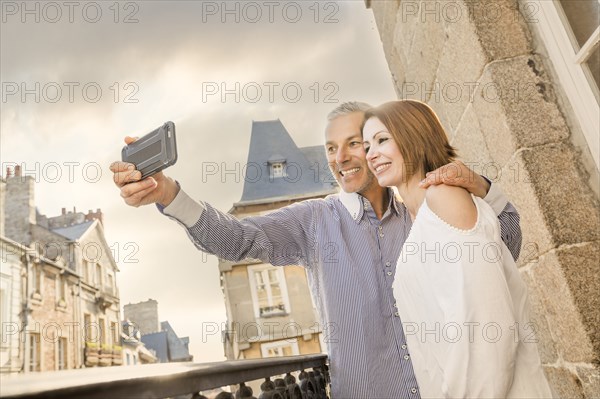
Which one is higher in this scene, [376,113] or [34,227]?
[34,227]

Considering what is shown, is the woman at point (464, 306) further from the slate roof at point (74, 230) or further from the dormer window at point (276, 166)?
the slate roof at point (74, 230)

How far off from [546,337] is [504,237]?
2.52 ft

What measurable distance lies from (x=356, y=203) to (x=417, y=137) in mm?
565

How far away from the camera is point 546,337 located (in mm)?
1954

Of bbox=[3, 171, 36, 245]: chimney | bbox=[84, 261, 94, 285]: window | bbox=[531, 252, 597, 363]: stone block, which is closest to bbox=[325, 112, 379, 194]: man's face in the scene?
bbox=[531, 252, 597, 363]: stone block

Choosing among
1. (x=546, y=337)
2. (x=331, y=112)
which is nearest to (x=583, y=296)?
(x=546, y=337)

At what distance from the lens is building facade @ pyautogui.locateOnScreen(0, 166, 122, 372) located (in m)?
16.5

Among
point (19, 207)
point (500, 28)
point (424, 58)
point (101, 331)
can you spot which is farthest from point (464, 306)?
point (101, 331)

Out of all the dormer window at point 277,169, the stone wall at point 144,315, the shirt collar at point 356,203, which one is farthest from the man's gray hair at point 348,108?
the stone wall at point 144,315

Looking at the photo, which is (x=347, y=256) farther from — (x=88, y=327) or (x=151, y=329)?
(x=151, y=329)

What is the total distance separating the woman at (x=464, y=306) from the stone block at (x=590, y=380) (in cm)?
74

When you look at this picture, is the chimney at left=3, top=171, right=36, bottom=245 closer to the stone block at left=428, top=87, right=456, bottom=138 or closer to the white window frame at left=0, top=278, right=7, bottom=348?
the white window frame at left=0, top=278, right=7, bottom=348

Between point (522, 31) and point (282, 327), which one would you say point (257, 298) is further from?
point (522, 31)

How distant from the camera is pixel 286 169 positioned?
802 inches
